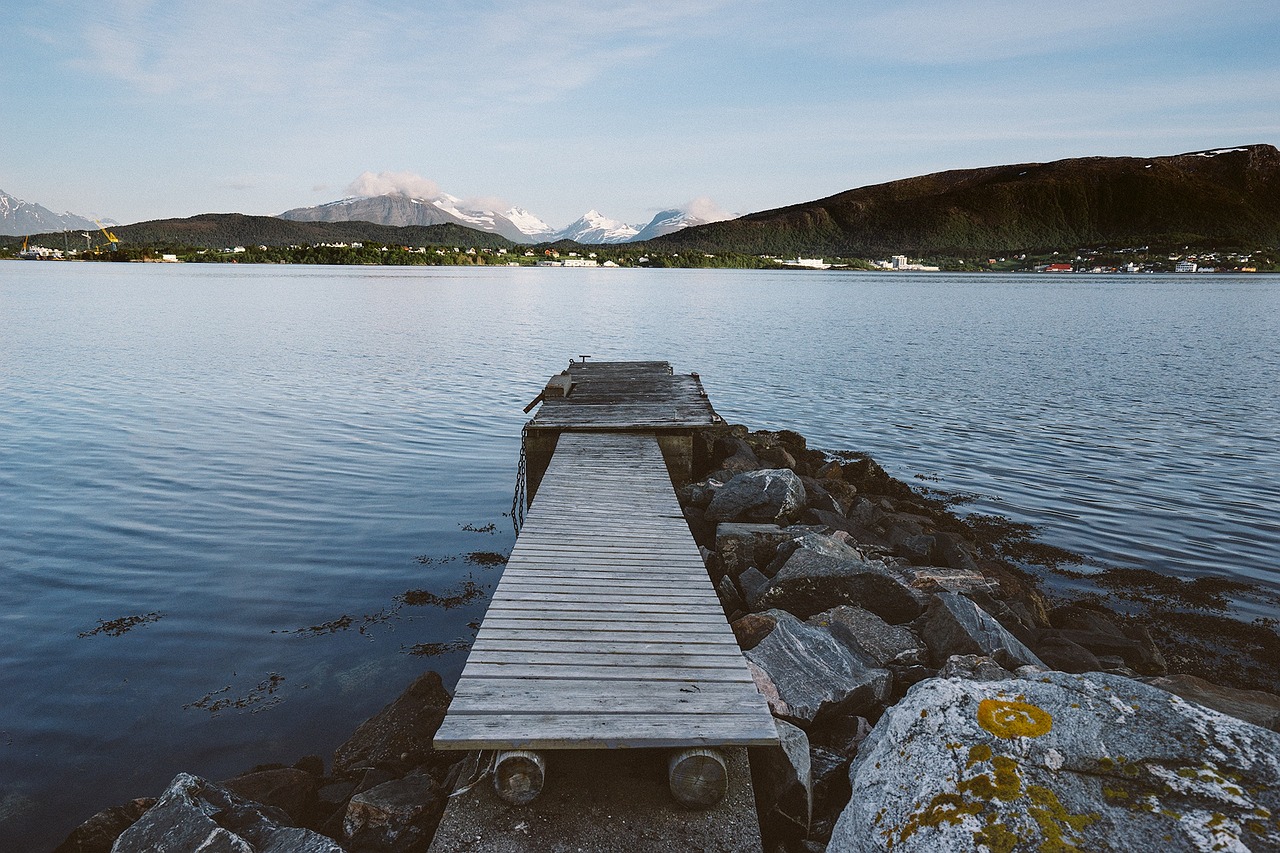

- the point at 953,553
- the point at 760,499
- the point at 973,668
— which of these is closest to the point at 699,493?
the point at 760,499

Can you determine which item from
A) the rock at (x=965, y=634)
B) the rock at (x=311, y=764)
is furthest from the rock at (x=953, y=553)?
the rock at (x=311, y=764)

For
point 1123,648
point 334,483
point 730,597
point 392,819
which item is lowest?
point 334,483

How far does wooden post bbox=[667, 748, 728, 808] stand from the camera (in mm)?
5516

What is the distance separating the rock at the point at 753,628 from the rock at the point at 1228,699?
145 inches

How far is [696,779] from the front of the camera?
5531mm

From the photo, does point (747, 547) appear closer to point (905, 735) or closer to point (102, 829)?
point (905, 735)

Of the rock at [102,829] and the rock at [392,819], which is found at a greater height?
the rock at [392,819]

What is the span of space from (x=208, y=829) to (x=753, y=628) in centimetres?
543

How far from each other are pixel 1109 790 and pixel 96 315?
76820 millimetres

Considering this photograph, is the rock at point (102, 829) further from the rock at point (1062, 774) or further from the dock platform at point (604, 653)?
the rock at point (1062, 774)

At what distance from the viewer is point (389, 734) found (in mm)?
7727

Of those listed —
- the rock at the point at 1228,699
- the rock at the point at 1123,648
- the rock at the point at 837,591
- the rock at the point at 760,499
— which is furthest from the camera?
the rock at the point at 760,499

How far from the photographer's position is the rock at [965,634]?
8133mm

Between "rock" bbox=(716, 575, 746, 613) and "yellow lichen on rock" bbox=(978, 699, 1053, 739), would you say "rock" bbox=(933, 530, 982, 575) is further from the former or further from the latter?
"yellow lichen on rock" bbox=(978, 699, 1053, 739)
